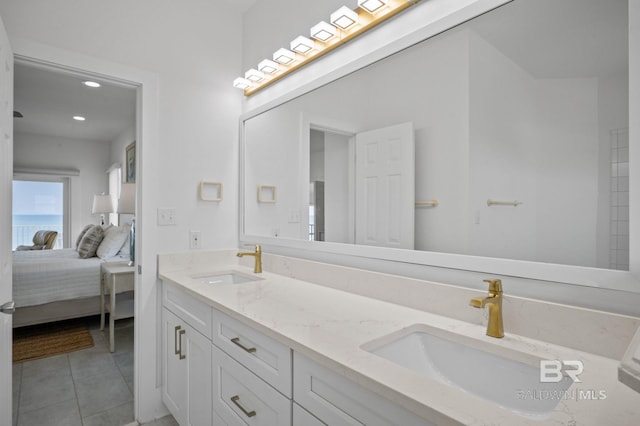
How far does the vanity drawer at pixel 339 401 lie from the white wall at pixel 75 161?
661cm

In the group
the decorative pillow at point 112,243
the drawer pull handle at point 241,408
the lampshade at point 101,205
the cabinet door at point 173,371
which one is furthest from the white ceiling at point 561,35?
the lampshade at point 101,205

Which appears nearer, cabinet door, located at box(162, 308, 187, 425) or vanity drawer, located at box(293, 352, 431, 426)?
vanity drawer, located at box(293, 352, 431, 426)

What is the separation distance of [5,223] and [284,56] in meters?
1.55

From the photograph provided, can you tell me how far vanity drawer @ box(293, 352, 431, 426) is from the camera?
0.71 meters

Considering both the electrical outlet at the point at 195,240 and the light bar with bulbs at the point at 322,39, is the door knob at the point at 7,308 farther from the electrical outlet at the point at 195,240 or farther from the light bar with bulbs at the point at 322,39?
the light bar with bulbs at the point at 322,39

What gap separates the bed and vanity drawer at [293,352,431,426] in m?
3.35

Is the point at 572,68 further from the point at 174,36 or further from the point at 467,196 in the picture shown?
the point at 174,36

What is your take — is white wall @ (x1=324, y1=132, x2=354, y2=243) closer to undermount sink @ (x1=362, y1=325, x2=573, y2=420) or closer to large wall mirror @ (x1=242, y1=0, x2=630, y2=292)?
large wall mirror @ (x1=242, y1=0, x2=630, y2=292)

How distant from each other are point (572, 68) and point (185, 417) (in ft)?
6.73

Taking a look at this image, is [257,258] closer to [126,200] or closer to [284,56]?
[284,56]

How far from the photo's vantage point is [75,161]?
19.8 feet

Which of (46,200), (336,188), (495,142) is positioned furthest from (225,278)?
(46,200)

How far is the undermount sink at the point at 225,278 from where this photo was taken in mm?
2001

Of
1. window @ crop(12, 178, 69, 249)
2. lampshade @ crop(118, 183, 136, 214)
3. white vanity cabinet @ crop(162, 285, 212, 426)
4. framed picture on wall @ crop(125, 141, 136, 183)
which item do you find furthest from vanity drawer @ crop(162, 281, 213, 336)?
window @ crop(12, 178, 69, 249)
